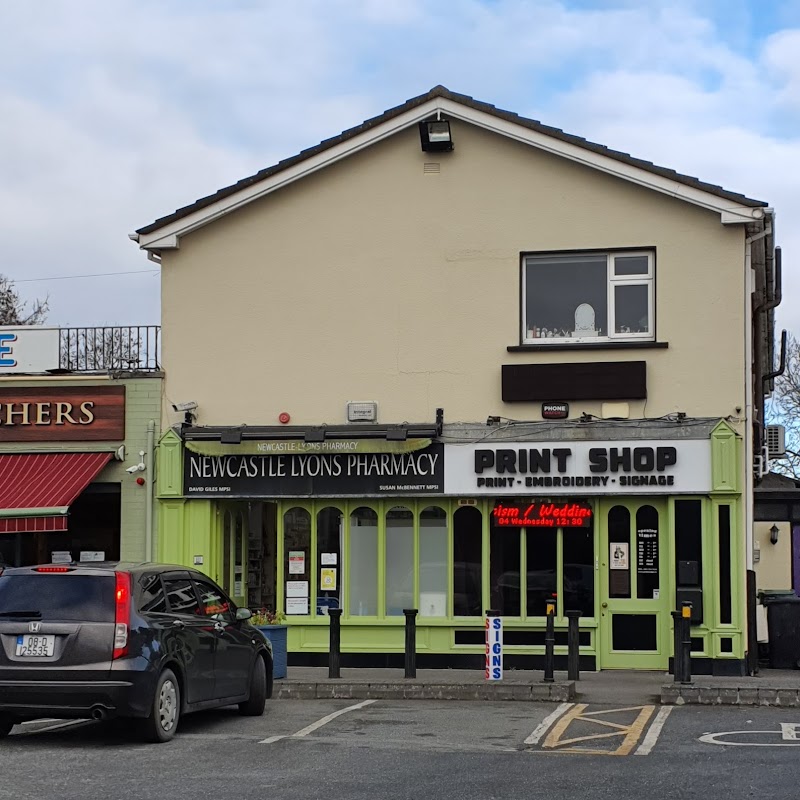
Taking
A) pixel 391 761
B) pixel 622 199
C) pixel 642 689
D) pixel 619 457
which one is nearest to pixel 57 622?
pixel 391 761

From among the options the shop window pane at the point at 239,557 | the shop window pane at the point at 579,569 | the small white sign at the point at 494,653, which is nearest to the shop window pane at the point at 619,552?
the shop window pane at the point at 579,569

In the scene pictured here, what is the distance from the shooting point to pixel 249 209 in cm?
1978

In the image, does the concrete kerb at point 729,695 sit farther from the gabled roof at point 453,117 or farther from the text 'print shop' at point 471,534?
the gabled roof at point 453,117

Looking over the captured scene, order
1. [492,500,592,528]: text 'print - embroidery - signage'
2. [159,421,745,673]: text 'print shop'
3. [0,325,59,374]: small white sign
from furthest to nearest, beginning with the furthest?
[0,325,59,374]: small white sign → [492,500,592,528]: text 'print - embroidery - signage' → [159,421,745,673]: text 'print shop'

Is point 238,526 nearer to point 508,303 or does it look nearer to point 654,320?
point 508,303

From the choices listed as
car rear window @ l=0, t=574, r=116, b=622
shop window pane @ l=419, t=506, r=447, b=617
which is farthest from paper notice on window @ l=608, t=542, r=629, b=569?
car rear window @ l=0, t=574, r=116, b=622

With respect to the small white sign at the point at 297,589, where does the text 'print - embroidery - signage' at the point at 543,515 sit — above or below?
above

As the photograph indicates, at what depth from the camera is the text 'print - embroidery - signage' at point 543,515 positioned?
1869 cm

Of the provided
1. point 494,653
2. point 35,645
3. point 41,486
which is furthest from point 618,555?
point 35,645

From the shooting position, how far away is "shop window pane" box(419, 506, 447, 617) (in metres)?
19.2

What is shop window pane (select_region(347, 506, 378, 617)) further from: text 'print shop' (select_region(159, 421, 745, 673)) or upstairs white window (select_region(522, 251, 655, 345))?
upstairs white window (select_region(522, 251, 655, 345))

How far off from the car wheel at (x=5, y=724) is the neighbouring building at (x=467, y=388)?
24.5 ft

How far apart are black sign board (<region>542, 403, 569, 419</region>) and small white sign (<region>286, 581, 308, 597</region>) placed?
420 cm

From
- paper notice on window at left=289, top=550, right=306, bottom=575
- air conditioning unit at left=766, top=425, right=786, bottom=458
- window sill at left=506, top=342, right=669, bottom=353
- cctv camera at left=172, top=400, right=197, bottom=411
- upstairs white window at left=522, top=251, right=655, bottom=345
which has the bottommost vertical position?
paper notice on window at left=289, top=550, right=306, bottom=575
